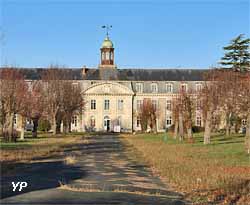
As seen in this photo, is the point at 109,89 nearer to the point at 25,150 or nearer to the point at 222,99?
the point at 222,99

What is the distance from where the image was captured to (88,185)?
14.4 m

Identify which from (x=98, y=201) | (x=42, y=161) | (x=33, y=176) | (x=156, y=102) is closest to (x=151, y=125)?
(x=156, y=102)

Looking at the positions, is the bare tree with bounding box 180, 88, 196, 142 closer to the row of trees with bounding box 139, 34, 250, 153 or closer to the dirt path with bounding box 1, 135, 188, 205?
the row of trees with bounding box 139, 34, 250, 153

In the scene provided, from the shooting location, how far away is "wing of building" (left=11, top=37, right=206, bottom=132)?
93.2m

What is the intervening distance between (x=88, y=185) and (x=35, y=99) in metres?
37.3

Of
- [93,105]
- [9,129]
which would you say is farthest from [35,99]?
[93,105]

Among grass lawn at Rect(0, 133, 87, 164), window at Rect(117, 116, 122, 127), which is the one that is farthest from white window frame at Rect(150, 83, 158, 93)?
grass lawn at Rect(0, 133, 87, 164)

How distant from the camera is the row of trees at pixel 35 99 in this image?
42031 mm

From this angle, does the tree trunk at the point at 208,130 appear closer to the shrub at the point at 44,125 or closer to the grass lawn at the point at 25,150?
the grass lawn at the point at 25,150

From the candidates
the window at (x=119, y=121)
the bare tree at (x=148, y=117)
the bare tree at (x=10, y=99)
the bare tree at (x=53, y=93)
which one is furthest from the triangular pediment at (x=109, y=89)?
the bare tree at (x=10, y=99)

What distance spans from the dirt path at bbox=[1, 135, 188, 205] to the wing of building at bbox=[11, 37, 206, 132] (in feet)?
237

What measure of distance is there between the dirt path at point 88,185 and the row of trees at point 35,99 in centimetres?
2175

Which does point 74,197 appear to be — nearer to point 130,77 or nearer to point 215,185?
point 215,185

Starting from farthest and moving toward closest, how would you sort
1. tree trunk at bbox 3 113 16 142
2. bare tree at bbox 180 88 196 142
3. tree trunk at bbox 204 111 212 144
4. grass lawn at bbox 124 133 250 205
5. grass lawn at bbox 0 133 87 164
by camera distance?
bare tree at bbox 180 88 196 142, tree trunk at bbox 3 113 16 142, tree trunk at bbox 204 111 212 144, grass lawn at bbox 0 133 87 164, grass lawn at bbox 124 133 250 205
